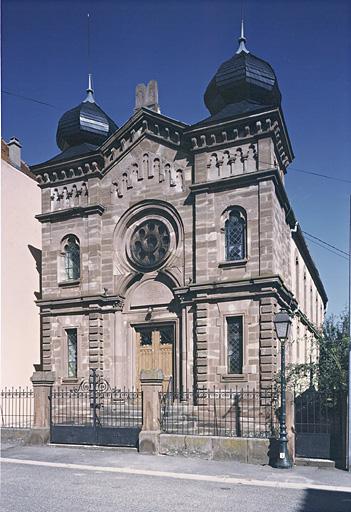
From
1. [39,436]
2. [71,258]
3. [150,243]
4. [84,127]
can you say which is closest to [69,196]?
[71,258]

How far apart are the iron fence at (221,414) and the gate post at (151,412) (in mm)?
1509

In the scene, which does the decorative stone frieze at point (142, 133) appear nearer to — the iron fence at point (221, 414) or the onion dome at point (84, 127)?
the onion dome at point (84, 127)

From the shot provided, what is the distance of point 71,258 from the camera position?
21.8 metres

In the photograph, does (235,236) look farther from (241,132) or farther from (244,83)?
(244,83)

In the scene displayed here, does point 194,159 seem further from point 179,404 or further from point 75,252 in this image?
point 179,404

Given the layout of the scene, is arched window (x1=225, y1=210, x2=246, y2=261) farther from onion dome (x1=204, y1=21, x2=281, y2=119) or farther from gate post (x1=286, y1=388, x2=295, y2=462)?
gate post (x1=286, y1=388, x2=295, y2=462)

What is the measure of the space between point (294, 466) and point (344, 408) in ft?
5.82

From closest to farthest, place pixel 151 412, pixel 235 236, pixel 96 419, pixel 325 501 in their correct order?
pixel 325 501 → pixel 151 412 → pixel 96 419 → pixel 235 236

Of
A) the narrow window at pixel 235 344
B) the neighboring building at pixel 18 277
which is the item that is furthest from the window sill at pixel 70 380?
the narrow window at pixel 235 344

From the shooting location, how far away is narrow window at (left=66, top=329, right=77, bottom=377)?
20.8 metres

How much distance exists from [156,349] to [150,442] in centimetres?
593

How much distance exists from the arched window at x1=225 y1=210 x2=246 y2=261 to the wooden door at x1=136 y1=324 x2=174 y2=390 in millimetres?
3423

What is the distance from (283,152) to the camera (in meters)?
19.7

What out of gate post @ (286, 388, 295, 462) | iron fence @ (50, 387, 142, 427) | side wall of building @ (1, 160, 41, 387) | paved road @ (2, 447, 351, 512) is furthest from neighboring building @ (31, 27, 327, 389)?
paved road @ (2, 447, 351, 512)
